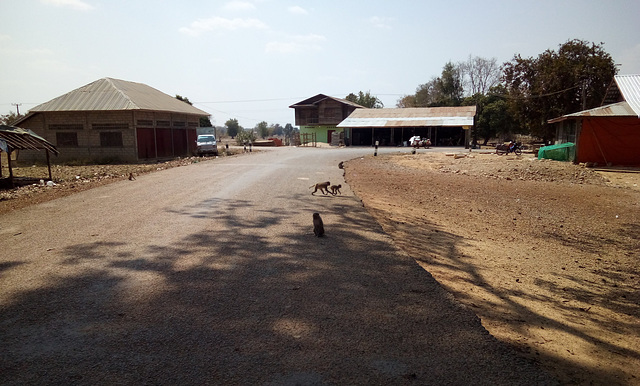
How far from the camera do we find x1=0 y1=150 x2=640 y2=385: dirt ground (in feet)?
13.6

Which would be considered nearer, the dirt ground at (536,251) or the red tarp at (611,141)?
the dirt ground at (536,251)

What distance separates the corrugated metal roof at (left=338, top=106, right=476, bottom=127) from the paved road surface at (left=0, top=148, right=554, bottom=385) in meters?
41.3

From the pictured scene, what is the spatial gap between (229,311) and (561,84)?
127 feet

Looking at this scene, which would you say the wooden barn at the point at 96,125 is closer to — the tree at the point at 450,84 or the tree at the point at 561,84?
the tree at the point at 561,84

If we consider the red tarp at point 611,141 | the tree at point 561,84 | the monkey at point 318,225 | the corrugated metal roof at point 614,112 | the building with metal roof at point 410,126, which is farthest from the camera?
the building with metal roof at point 410,126

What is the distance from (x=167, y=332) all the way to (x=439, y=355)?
7.74ft

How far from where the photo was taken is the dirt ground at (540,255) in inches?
161

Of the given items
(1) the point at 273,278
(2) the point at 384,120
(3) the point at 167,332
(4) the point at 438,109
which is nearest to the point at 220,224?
(1) the point at 273,278

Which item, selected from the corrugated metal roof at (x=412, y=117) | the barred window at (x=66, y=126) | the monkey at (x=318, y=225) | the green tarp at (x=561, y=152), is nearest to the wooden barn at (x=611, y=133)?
the green tarp at (x=561, y=152)

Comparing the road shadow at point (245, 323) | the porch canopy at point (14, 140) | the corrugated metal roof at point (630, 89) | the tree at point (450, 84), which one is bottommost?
the road shadow at point (245, 323)

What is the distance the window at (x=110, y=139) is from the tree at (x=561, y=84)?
109 ft

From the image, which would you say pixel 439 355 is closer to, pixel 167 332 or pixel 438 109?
pixel 167 332

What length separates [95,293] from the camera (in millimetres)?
4605

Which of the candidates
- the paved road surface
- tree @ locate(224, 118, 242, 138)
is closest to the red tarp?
the paved road surface
